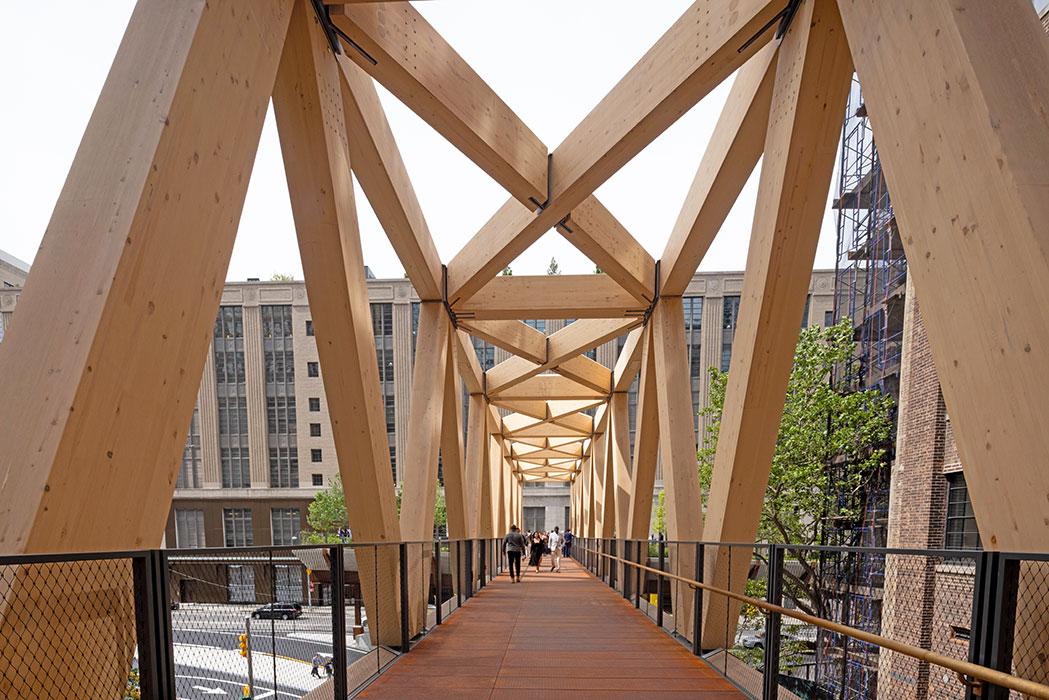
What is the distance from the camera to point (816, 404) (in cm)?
1792

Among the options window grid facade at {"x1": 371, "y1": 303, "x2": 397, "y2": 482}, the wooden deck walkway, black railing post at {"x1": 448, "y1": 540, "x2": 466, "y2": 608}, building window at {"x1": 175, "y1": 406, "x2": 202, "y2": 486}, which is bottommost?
the wooden deck walkway

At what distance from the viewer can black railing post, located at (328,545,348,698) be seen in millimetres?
4082

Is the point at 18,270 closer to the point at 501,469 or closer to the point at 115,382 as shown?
the point at 501,469

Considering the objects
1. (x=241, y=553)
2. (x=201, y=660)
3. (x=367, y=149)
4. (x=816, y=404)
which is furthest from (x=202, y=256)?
(x=816, y=404)

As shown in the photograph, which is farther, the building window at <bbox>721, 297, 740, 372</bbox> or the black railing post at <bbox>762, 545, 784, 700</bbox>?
the building window at <bbox>721, 297, 740, 372</bbox>

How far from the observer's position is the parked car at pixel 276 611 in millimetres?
3508

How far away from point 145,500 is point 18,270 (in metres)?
48.0

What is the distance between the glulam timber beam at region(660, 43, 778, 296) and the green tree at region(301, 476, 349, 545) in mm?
33213

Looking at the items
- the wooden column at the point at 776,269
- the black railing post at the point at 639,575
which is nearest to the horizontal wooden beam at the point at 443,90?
the wooden column at the point at 776,269

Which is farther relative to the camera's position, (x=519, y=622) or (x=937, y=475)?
(x=937, y=475)

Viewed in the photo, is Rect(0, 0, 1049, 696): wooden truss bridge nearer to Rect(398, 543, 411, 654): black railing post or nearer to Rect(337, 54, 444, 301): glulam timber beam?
Rect(337, 54, 444, 301): glulam timber beam

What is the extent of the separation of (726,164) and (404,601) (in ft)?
17.2

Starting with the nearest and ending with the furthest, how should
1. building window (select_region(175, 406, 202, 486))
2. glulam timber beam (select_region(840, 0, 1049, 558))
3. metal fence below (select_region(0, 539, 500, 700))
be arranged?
metal fence below (select_region(0, 539, 500, 700)) → glulam timber beam (select_region(840, 0, 1049, 558)) → building window (select_region(175, 406, 202, 486))

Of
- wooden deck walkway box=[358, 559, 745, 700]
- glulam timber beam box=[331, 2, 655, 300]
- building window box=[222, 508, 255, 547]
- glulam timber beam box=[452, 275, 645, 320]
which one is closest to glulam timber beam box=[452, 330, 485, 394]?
glulam timber beam box=[452, 275, 645, 320]
